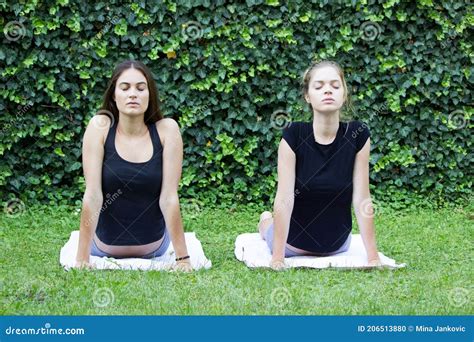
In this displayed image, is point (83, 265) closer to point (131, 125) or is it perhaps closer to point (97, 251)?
point (97, 251)

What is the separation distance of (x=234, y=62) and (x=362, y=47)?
45.7 inches

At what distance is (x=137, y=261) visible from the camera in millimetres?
5547

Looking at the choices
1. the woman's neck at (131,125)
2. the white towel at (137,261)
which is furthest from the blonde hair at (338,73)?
the white towel at (137,261)

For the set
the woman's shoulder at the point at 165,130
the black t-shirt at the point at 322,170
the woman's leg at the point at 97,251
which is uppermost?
the woman's shoulder at the point at 165,130

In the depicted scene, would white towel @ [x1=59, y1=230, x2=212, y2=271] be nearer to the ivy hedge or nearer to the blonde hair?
the blonde hair

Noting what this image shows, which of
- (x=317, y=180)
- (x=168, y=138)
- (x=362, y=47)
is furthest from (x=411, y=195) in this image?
(x=168, y=138)

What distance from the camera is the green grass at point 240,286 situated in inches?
173

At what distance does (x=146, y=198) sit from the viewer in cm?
551

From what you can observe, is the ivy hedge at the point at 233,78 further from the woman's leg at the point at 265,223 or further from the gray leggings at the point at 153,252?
the gray leggings at the point at 153,252

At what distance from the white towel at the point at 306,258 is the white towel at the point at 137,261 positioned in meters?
0.29

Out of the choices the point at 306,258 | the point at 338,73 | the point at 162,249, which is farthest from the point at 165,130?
the point at 306,258

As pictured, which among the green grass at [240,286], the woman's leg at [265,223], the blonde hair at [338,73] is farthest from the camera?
the woman's leg at [265,223]

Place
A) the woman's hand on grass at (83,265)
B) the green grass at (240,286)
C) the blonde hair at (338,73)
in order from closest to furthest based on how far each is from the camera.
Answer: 1. the green grass at (240,286)
2. the woman's hand on grass at (83,265)
3. the blonde hair at (338,73)

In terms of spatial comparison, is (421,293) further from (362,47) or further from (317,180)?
(362,47)
